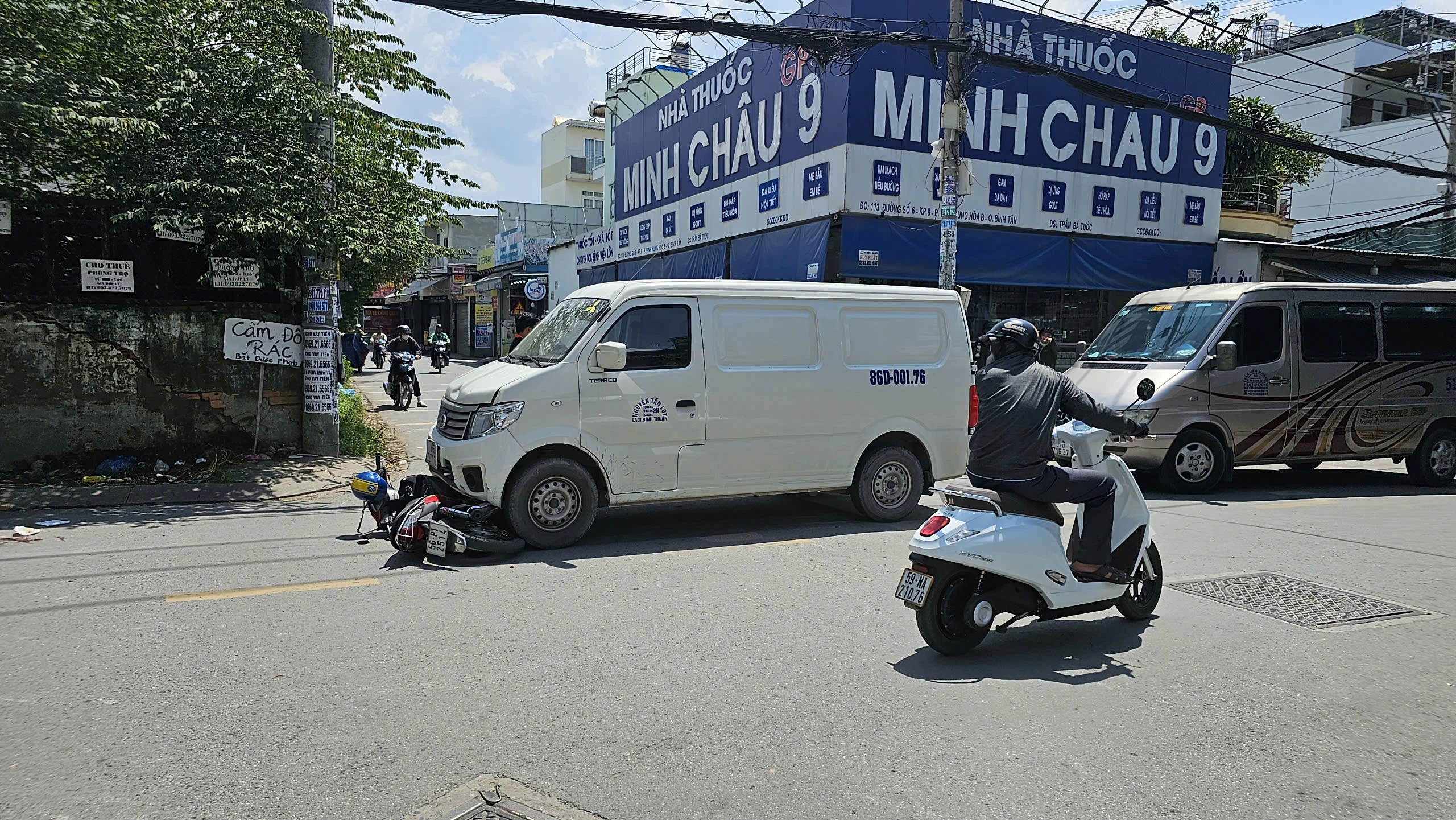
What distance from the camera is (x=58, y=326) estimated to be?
31.2 ft

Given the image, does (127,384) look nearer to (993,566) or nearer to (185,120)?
(185,120)

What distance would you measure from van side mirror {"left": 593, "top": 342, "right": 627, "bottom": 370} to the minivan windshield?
335 mm

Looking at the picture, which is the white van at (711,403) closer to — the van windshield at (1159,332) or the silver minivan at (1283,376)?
the silver minivan at (1283,376)

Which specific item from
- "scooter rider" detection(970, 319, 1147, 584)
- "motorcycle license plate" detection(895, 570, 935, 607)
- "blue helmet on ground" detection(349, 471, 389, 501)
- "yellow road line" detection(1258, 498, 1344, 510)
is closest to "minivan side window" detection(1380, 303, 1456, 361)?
"yellow road line" detection(1258, 498, 1344, 510)

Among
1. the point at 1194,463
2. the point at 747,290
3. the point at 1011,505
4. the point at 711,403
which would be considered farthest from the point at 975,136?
the point at 1011,505

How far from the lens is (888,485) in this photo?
27.3 feet

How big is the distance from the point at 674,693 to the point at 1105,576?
8.21 ft

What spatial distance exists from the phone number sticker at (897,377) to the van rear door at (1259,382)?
4.09m

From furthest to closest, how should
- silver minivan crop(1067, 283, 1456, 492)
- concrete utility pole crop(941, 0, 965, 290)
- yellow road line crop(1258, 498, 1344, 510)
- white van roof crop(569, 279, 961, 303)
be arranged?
concrete utility pole crop(941, 0, 965, 290)
silver minivan crop(1067, 283, 1456, 492)
yellow road line crop(1258, 498, 1344, 510)
white van roof crop(569, 279, 961, 303)

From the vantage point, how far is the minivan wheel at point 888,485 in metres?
8.23

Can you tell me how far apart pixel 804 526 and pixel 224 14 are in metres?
8.28

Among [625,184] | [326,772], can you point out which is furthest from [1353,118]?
[326,772]

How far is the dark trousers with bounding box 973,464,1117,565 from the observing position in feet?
15.9

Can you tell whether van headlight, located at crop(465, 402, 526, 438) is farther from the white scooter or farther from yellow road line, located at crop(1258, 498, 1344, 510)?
yellow road line, located at crop(1258, 498, 1344, 510)
